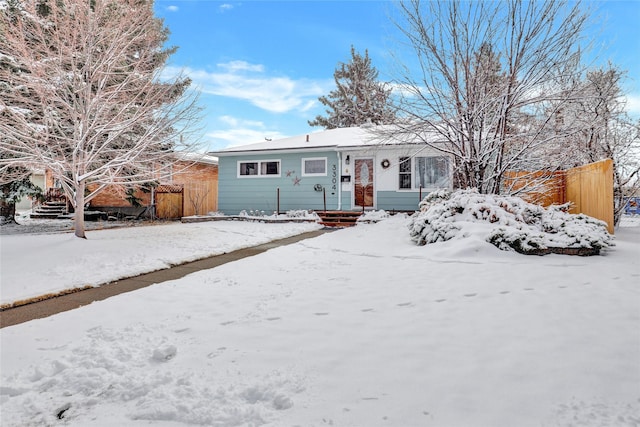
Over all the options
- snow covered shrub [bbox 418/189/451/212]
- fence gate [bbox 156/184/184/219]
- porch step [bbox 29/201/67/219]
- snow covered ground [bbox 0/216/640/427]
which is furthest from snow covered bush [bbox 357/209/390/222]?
porch step [bbox 29/201/67/219]

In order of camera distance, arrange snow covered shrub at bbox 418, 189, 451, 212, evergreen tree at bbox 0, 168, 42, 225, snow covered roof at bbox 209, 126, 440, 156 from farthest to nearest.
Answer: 1. snow covered roof at bbox 209, 126, 440, 156
2. evergreen tree at bbox 0, 168, 42, 225
3. snow covered shrub at bbox 418, 189, 451, 212

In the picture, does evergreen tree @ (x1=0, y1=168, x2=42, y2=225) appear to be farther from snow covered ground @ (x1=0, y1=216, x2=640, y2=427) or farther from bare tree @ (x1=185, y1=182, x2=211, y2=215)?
snow covered ground @ (x1=0, y1=216, x2=640, y2=427)

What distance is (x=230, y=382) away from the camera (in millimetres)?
2047

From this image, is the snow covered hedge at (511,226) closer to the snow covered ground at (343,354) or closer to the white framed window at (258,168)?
the snow covered ground at (343,354)

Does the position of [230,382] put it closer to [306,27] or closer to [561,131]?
[561,131]

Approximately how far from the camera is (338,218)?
1325 cm

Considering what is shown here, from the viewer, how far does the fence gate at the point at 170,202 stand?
16.9m

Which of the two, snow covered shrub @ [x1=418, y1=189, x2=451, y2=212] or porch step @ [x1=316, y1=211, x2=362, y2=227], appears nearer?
snow covered shrub @ [x1=418, y1=189, x2=451, y2=212]

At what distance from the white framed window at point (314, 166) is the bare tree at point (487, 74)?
7523 mm

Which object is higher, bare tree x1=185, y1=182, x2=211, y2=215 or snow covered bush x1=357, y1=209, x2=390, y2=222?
bare tree x1=185, y1=182, x2=211, y2=215

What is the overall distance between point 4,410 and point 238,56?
1586 cm

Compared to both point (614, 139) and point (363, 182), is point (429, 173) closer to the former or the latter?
point (363, 182)

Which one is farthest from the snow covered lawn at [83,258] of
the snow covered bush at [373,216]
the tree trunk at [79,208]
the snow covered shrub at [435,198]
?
the snow covered bush at [373,216]

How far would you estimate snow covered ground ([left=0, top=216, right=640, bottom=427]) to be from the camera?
70.2 inches
